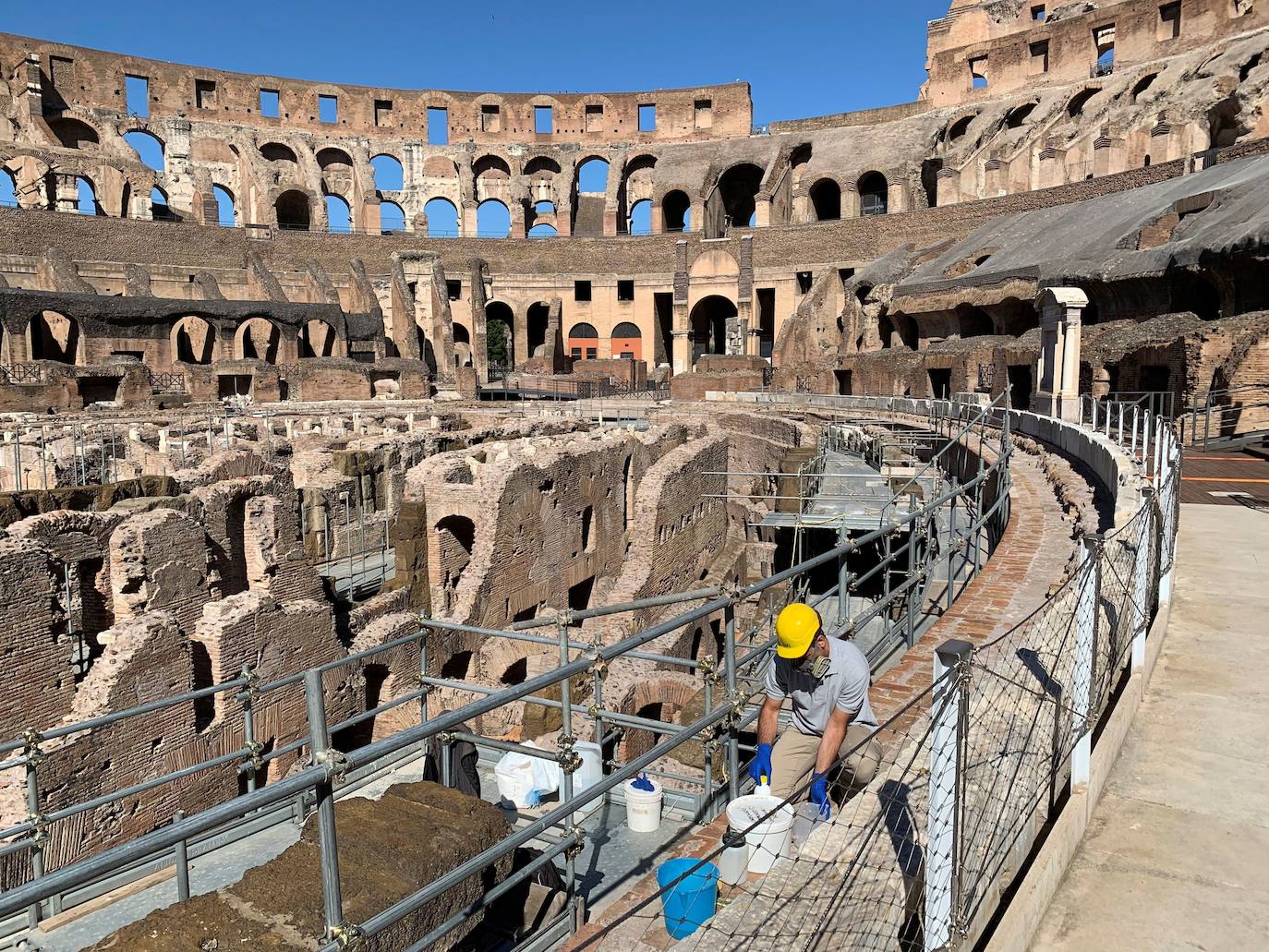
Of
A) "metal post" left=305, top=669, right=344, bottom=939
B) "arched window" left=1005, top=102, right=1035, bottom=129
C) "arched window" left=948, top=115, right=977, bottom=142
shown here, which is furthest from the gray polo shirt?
"arched window" left=948, top=115, right=977, bottom=142

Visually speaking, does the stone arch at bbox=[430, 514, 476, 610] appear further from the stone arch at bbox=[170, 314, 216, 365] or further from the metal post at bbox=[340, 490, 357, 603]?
the stone arch at bbox=[170, 314, 216, 365]

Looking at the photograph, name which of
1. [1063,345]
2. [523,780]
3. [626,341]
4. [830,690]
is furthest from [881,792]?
[626,341]

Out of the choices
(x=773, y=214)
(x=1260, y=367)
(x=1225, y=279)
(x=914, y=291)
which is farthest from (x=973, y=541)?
(x=773, y=214)

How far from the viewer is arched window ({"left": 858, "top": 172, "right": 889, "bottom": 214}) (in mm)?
44156

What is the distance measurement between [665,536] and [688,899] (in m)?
9.96

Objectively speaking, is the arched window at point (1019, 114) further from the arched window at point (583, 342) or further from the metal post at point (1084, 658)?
the metal post at point (1084, 658)

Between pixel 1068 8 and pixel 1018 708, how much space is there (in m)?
51.5

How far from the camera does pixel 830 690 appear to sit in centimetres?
428

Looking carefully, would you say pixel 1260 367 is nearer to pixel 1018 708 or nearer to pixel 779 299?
pixel 1018 708

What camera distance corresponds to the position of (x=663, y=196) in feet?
152

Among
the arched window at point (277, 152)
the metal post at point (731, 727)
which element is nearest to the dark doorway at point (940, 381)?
the metal post at point (731, 727)

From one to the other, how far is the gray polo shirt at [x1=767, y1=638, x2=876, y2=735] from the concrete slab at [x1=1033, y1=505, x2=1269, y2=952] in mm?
1041

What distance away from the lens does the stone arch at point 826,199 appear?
148 ft

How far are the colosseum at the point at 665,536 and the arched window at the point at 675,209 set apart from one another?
4.60ft
